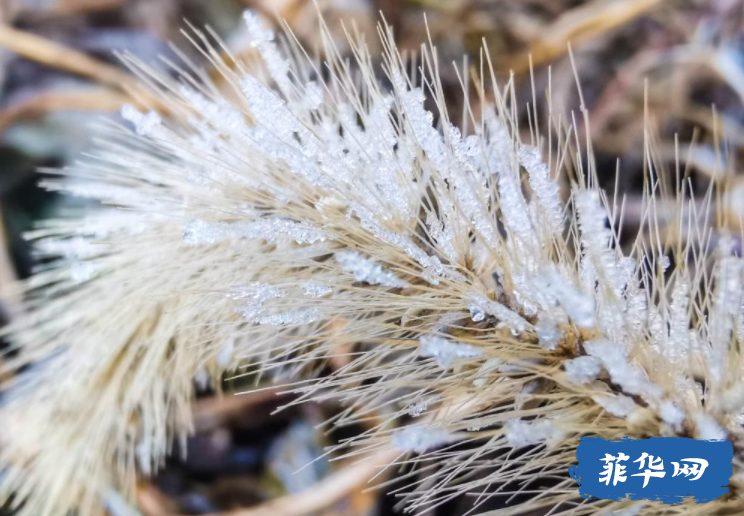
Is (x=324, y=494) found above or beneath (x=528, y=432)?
beneath

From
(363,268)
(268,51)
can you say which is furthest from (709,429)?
(268,51)

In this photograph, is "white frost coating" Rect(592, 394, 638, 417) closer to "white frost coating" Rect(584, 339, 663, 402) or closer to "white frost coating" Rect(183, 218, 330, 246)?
"white frost coating" Rect(584, 339, 663, 402)

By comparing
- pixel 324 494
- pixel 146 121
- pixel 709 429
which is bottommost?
pixel 324 494

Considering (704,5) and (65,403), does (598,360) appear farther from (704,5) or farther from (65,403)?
(704,5)

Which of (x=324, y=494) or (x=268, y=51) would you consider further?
(x=324, y=494)

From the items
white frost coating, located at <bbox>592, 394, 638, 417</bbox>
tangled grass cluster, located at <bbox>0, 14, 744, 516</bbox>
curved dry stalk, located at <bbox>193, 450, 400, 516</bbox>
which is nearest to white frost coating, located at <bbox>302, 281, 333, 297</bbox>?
tangled grass cluster, located at <bbox>0, 14, 744, 516</bbox>

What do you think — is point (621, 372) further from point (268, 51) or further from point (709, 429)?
point (268, 51)
